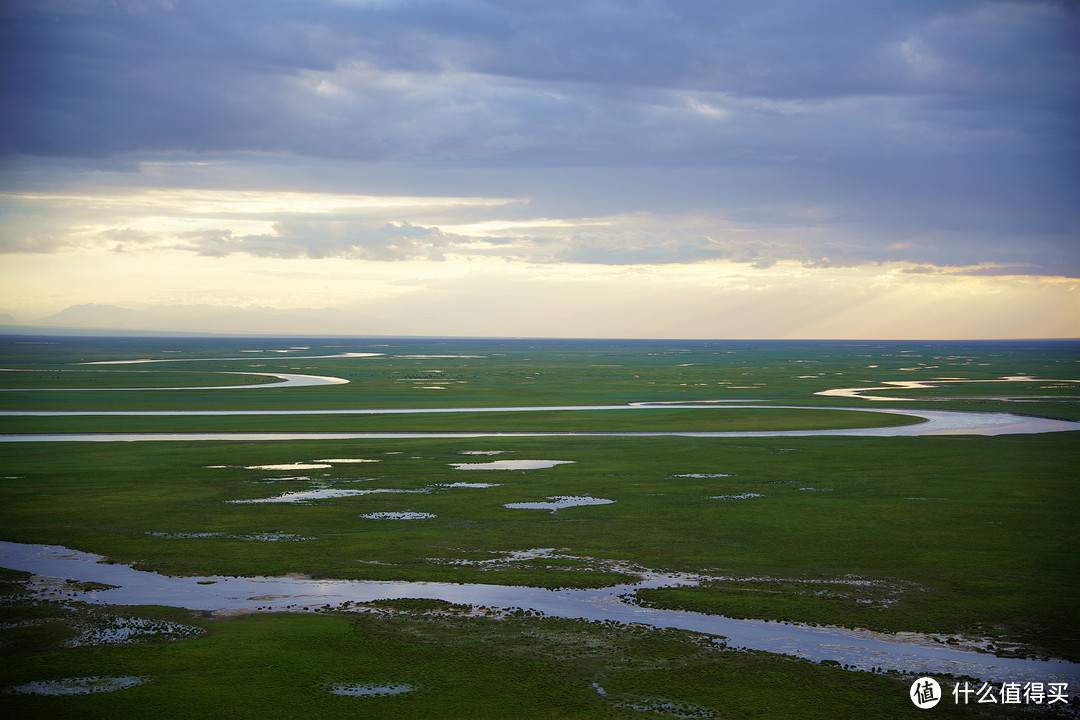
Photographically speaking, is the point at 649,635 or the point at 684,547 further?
the point at 684,547

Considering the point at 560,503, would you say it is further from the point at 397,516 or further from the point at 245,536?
the point at 245,536

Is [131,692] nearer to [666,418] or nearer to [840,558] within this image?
[840,558]

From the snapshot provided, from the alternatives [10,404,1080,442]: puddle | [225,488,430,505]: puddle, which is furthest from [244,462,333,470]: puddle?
[10,404,1080,442]: puddle

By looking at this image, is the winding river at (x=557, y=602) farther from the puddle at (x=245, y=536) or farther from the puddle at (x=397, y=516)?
the puddle at (x=397, y=516)

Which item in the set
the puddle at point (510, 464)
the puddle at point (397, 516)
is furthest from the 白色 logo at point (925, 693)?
the puddle at point (510, 464)

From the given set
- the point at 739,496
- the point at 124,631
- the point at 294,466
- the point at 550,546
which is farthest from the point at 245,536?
the point at 739,496

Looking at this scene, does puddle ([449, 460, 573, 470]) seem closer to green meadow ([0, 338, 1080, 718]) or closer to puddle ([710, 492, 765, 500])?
green meadow ([0, 338, 1080, 718])

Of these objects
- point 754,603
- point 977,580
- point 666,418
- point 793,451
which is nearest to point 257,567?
point 754,603
